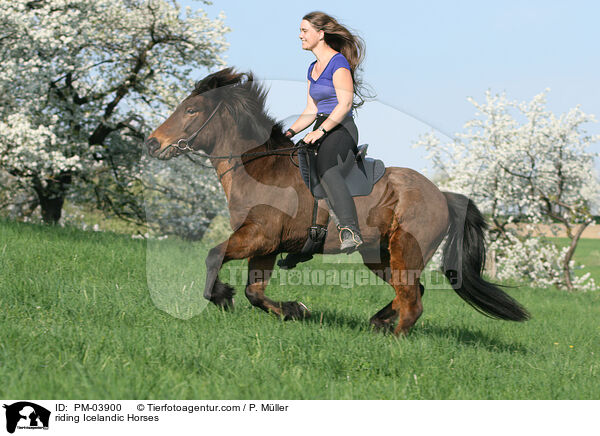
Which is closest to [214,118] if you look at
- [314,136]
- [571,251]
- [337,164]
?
[314,136]

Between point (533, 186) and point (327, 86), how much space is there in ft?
51.4

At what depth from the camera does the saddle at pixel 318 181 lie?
5328 millimetres

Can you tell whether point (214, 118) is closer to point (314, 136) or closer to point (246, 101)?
point (246, 101)

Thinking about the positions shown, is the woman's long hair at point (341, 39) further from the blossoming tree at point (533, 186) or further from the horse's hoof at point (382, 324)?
the blossoming tree at point (533, 186)

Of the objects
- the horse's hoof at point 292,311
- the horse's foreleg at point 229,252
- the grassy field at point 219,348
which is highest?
the horse's foreleg at point 229,252

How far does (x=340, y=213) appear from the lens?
17.2 ft

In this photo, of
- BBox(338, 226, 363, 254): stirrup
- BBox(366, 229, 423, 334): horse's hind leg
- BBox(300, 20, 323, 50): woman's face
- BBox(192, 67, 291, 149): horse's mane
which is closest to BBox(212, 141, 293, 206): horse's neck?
BBox(192, 67, 291, 149): horse's mane

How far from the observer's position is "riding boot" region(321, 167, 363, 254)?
5.20 meters

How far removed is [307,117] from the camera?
552 cm

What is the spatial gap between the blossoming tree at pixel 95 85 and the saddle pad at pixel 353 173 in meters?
9.47

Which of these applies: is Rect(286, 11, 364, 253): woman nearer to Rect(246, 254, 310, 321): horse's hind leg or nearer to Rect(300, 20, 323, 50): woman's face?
Rect(300, 20, 323, 50): woman's face

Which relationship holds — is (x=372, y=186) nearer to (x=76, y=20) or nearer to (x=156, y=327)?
(x=156, y=327)
